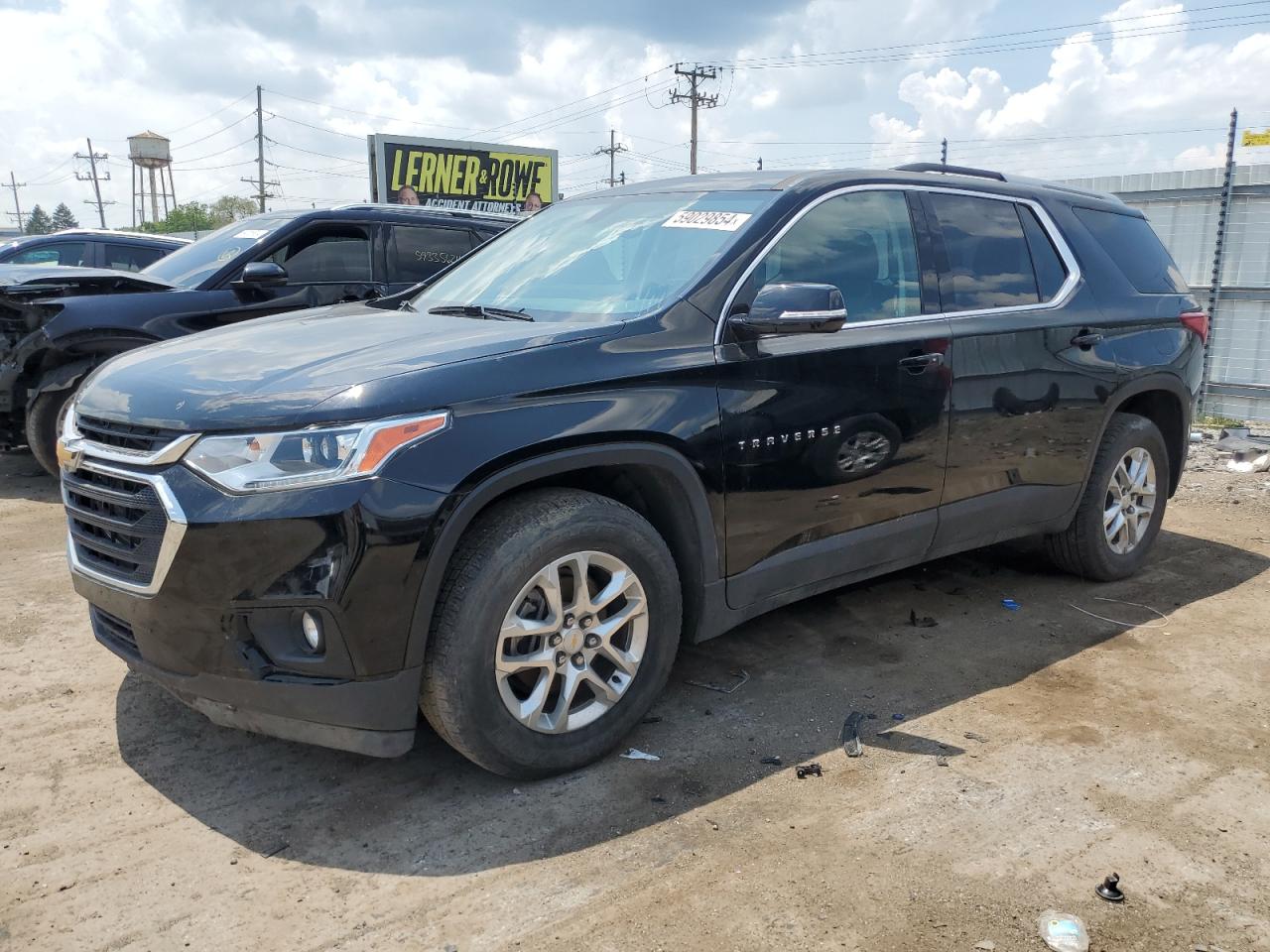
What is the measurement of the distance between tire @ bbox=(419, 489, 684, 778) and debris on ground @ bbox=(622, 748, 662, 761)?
0.10m

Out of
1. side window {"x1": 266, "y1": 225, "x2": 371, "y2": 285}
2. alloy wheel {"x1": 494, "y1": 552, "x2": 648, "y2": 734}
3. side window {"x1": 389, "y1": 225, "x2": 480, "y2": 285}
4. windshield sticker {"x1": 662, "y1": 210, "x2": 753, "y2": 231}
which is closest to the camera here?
alloy wheel {"x1": 494, "y1": 552, "x2": 648, "y2": 734}

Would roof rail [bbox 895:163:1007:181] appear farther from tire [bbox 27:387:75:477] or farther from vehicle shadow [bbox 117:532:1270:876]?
tire [bbox 27:387:75:477]

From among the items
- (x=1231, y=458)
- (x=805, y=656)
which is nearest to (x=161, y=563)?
(x=805, y=656)

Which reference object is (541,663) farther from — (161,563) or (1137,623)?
(1137,623)

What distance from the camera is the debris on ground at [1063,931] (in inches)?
93.9

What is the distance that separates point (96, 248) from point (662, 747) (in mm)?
9494

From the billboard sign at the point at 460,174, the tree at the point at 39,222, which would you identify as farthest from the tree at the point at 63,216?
the billboard sign at the point at 460,174

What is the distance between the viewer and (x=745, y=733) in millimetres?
3449

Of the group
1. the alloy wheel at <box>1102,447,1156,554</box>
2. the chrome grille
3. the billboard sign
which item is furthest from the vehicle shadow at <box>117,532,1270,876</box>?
the billboard sign

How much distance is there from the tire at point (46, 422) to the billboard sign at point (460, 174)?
675 inches

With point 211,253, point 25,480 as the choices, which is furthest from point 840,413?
point 25,480

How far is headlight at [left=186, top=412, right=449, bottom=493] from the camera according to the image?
8.57 ft

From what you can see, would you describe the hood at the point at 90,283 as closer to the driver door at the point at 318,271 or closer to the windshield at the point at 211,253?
the windshield at the point at 211,253

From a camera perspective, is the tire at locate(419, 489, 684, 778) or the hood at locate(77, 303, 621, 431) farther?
the tire at locate(419, 489, 684, 778)
